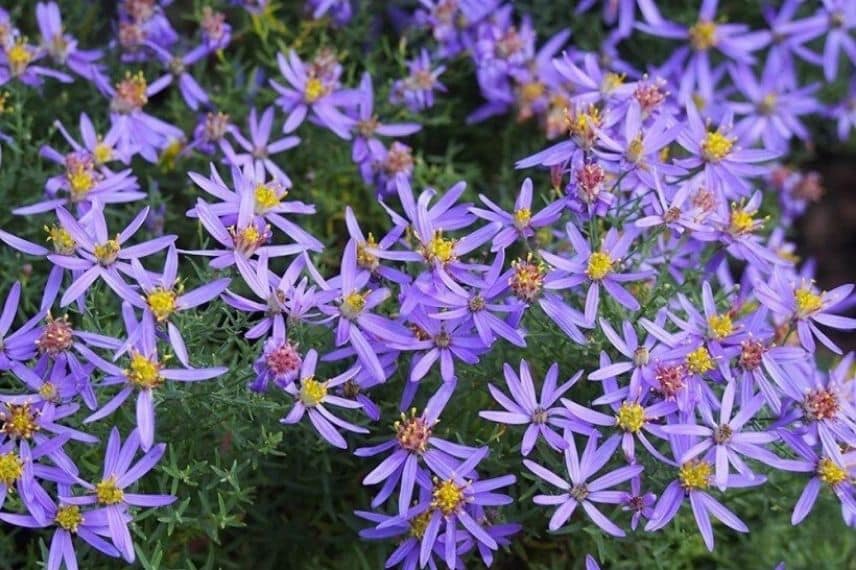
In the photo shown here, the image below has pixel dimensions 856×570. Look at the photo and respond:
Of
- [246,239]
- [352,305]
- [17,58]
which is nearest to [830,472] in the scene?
[352,305]

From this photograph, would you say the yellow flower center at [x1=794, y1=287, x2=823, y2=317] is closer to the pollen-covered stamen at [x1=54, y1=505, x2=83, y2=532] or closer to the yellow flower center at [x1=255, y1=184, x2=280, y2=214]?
the yellow flower center at [x1=255, y1=184, x2=280, y2=214]

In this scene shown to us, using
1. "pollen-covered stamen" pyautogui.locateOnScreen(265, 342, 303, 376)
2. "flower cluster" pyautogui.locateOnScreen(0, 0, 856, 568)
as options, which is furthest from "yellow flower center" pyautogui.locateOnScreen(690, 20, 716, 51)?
"pollen-covered stamen" pyautogui.locateOnScreen(265, 342, 303, 376)

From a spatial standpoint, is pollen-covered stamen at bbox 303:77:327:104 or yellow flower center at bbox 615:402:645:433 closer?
yellow flower center at bbox 615:402:645:433

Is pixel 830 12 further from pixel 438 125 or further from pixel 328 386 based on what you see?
pixel 328 386

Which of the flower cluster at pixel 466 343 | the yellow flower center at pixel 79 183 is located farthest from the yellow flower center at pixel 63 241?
the yellow flower center at pixel 79 183

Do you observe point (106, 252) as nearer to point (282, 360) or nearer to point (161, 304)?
point (161, 304)

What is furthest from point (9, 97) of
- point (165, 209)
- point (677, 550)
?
point (677, 550)
